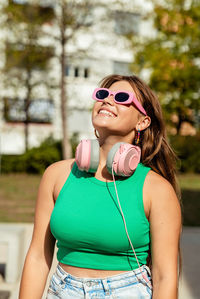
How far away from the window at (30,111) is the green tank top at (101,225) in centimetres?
2224

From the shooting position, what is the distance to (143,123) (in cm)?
196

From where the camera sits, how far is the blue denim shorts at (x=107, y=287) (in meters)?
1.65

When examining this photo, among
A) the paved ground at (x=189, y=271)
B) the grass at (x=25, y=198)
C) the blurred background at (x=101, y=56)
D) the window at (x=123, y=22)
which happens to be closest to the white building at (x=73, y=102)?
the blurred background at (x=101, y=56)

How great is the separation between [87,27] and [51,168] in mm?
16581

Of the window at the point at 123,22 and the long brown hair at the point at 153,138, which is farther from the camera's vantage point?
the window at the point at 123,22

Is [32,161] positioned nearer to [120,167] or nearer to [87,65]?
[87,65]

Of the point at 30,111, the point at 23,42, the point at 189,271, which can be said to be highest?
the point at 23,42

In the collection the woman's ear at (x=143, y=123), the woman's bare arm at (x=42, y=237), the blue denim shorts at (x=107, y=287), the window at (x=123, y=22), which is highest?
the window at (x=123, y=22)

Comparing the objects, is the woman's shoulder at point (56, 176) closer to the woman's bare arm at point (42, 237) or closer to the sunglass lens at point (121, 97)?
the woman's bare arm at point (42, 237)

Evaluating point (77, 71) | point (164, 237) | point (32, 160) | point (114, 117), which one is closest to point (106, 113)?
point (114, 117)

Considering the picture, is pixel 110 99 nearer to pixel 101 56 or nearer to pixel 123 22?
pixel 123 22

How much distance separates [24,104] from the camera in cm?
2438

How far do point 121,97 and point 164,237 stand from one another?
2.09ft

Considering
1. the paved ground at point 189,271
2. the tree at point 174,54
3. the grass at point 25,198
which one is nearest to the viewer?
the paved ground at point 189,271
